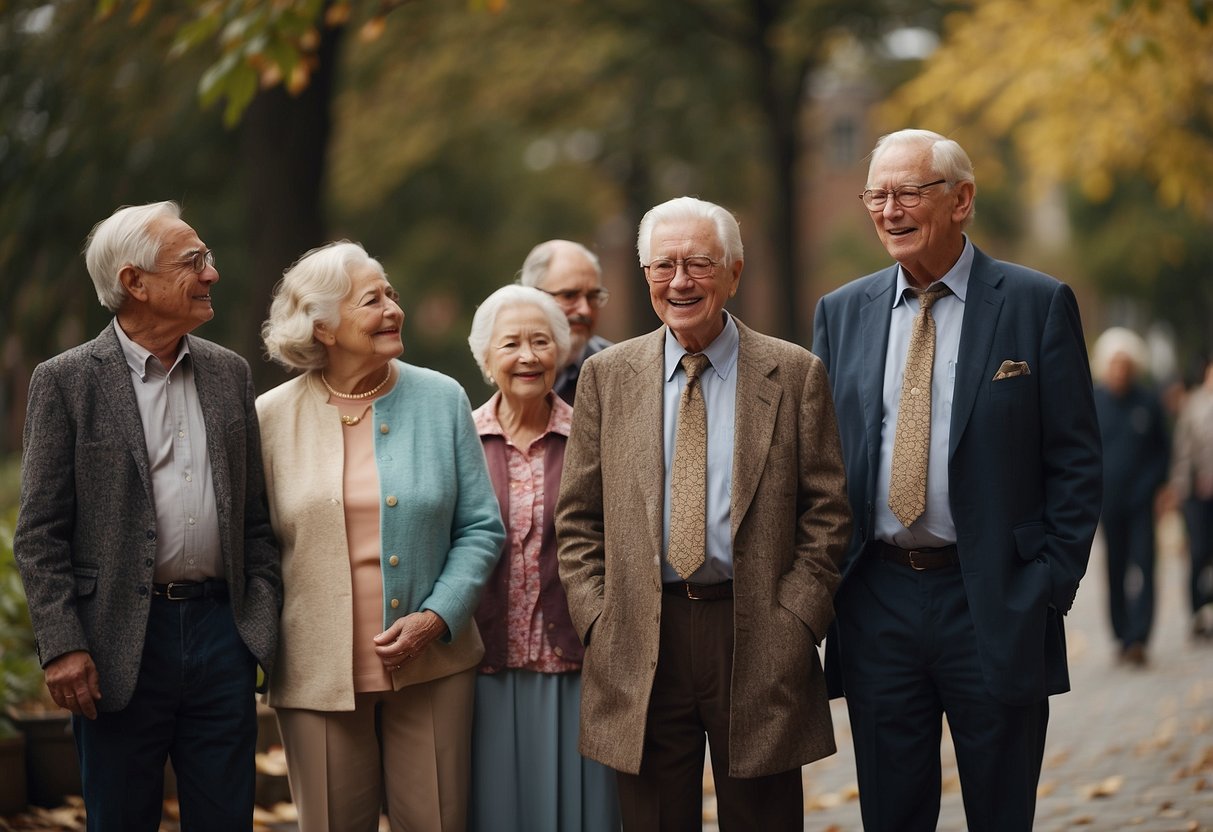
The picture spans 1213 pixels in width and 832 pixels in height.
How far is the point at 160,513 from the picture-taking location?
13.4ft

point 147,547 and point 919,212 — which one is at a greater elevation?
point 919,212

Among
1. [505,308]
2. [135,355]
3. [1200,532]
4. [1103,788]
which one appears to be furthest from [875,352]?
[1200,532]

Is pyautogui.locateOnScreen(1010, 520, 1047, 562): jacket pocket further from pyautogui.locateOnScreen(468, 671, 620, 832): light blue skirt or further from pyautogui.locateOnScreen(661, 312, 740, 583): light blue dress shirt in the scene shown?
pyautogui.locateOnScreen(468, 671, 620, 832): light blue skirt

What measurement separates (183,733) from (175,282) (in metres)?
1.27

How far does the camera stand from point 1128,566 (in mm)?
11117

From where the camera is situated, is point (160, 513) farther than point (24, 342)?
No

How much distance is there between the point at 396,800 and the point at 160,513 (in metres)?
1.13

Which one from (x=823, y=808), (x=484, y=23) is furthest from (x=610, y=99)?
(x=823, y=808)

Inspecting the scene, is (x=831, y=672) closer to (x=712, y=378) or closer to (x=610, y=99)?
(x=712, y=378)

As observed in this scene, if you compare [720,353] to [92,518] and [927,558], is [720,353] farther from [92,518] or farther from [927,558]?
[92,518]

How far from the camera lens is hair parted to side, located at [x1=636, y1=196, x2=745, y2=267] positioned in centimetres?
420

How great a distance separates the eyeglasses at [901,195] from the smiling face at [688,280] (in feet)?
1.52

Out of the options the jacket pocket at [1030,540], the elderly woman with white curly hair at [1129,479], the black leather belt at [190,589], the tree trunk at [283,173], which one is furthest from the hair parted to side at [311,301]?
the elderly woman with white curly hair at [1129,479]

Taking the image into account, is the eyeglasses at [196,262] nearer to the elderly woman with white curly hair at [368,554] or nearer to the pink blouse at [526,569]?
the elderly woman with white curly hair at [368,554]
